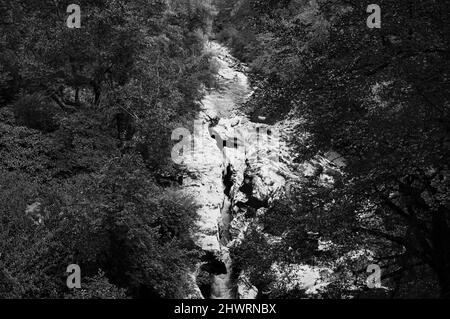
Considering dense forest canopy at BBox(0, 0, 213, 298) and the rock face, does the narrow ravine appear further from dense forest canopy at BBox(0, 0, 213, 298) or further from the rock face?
dense forest canopy at BBox(0, 0, 213, 298)

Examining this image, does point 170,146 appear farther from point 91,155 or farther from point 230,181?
point 91,155

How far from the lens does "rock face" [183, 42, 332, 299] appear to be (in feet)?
51.2

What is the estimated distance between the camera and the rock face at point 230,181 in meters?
15.6

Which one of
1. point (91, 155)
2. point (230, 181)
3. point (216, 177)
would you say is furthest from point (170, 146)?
point (91, 155)

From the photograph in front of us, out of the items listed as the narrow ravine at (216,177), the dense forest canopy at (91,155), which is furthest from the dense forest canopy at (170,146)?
the narrow ravine at (216,177)

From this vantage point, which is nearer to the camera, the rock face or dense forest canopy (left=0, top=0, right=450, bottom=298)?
dense forest canopy (left=0, top=0, right=450, bottom=298)

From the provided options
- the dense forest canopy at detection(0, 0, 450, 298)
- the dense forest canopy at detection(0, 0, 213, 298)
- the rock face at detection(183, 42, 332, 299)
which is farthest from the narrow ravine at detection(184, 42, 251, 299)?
the dense forest canopy at detection(0, 0, 213, 298)

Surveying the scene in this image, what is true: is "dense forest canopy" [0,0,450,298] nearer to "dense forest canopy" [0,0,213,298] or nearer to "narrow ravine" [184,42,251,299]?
"dense forest canopy" [0,0,213,298]

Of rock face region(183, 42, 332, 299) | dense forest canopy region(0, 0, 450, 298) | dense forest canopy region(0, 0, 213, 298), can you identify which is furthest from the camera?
rock face region(183, 42, 332, 299)

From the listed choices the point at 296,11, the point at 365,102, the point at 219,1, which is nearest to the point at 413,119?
the point at 365,102

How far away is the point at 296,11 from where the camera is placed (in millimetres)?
25516

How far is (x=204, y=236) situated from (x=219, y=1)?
2668 cm

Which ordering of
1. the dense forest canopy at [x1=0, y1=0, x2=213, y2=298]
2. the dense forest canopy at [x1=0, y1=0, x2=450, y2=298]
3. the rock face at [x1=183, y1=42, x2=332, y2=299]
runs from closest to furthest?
1. the dense forest canopy at [x1=0, y1=0, x2=450, y2=298]
2. the dense forest canopy at [x1=0, y1=0, x2=213, y2=298]
3. the rock face at [x1=183, y1=42, x2=332, y2=299]

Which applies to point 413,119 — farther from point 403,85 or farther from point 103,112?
point 103,112
